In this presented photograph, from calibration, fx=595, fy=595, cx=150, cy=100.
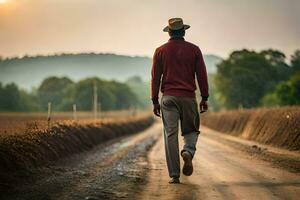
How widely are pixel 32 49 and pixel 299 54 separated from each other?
262ft

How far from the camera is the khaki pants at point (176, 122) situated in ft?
32.2

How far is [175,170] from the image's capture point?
9641 mm

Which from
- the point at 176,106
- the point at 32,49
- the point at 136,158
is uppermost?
the point at 32,49

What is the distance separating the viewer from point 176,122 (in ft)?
32.6

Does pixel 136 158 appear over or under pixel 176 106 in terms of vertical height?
under

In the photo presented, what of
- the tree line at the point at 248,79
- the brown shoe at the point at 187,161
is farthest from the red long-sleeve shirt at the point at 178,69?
the tree line at the point at 248,79

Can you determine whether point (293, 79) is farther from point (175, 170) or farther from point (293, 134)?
point (175, 170)

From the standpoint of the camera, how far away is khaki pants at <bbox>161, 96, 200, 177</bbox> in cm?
983

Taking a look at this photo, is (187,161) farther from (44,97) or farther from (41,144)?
(44,97)

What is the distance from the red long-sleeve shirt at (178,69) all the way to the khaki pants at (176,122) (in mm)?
134

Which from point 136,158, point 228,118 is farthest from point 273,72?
point 136,158

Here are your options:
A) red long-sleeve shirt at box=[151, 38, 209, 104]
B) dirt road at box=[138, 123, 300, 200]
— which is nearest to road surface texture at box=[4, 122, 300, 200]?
dirt road at box=[138, 123, 300, 200]

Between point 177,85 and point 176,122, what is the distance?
2.03ft

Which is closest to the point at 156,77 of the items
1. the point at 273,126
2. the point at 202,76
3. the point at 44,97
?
the point at 202,76
